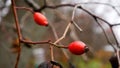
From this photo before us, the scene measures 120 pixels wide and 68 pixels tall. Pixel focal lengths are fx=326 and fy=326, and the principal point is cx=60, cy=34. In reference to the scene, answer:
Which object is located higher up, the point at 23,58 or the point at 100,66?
the point at 23,58

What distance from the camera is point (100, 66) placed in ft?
25.3

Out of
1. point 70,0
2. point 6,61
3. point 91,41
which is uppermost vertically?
point 70,0

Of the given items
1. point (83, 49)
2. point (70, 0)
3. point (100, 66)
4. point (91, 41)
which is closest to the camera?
point (83, 49)

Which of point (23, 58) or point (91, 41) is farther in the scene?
point (91, 41)

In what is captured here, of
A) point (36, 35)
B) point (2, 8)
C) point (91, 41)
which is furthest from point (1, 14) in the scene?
point (91, 41)

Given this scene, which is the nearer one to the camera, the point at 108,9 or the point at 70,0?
the point at 70,0

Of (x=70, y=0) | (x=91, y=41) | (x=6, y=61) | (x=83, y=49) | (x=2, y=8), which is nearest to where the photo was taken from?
(x=83, y=49)

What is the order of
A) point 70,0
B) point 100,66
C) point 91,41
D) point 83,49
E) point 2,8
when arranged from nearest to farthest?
point 83,49 < point 70,0 < point 2,8 < point 91,41 < point 100,66

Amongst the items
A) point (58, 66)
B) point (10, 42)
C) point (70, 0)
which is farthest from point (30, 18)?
point (58, 66)

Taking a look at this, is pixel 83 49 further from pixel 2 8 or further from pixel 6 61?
pixel 6 61

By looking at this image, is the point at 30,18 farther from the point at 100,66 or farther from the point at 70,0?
the point at 100,66

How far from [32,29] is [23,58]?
0.32 m

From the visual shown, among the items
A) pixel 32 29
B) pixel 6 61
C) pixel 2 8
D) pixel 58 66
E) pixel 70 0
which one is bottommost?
pixel 6 61

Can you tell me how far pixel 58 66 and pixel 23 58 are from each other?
2231 mm
